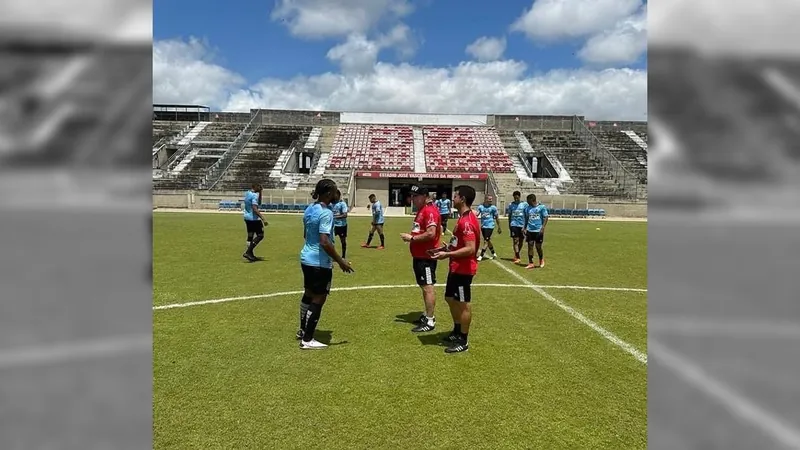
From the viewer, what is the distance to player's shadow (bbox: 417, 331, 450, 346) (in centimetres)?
629

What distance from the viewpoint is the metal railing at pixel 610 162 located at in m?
46.5

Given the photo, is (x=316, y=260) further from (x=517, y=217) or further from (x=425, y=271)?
(x=517, y=217)

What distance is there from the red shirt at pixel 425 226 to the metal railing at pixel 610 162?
42081 mm

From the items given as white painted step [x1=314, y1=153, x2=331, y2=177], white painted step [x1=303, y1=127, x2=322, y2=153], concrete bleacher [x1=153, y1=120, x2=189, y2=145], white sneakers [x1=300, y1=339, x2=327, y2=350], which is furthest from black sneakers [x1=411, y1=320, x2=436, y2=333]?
concrete bleacher [x1=153, y1=120, x2=189, y2=145]

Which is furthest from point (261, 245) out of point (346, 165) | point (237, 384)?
point (346, 165)

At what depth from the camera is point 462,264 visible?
597 cm

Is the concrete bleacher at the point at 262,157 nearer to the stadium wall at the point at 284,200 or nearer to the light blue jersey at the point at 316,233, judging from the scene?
the stadium wall at the point at 284,200

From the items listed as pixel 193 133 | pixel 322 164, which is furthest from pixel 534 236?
pixel 193 133

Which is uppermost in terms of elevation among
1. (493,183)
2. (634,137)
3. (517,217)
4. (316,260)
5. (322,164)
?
(634,137)
